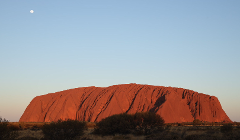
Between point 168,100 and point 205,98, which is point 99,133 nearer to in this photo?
point 168,100

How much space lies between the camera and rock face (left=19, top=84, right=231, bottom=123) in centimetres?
6519

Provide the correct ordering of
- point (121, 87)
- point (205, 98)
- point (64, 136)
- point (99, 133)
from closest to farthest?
1. point (64, 136)
2. point (99, 133)
3. point (205, 98)
4. point (121, 87)

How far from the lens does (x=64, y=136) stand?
810 inches

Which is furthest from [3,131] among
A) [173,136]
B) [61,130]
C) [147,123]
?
[147,123]

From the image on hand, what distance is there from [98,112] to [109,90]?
10347 millimetres

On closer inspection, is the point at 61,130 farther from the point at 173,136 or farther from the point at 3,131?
the point at 173,136

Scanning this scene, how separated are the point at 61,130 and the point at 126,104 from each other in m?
48.9

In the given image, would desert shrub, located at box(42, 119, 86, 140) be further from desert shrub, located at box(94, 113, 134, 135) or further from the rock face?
the rock face

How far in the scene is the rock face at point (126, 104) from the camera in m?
65.2

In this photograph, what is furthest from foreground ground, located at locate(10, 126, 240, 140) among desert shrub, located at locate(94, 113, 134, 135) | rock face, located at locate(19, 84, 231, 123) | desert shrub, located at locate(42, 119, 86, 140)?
rock face, located at locate(19, 84, 231, 123)

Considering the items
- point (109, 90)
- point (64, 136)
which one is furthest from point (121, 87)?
point (64, 136)

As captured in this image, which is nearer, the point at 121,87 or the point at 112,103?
the point at 112,103

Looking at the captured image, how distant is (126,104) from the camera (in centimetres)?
6906

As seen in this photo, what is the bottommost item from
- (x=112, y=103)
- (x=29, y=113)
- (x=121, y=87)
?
(x=29, y=113)
